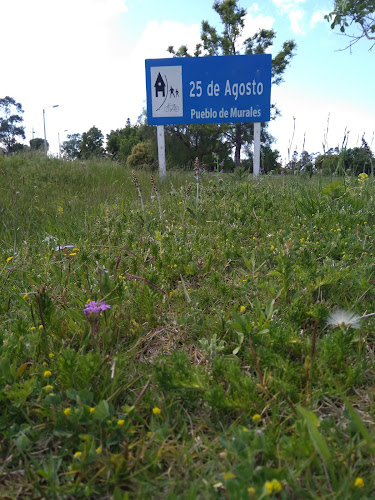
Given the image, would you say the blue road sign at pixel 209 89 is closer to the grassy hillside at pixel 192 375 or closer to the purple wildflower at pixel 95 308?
the grassy hillside at pixel 192 375

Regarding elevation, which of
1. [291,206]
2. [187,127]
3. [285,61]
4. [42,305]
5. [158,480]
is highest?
[285,61]

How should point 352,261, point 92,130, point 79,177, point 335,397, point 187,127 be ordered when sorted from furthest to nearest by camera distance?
point 92,130, point 187,127, point 79,177, point 352,261, point 335,397

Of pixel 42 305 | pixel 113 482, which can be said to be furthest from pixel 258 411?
pixel 42 305

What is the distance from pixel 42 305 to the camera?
64.7 inches

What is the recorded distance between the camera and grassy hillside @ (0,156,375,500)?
3.53ft

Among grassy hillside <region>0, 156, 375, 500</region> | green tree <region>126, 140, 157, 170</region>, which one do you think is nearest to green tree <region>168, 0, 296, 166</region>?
green tree <region>126, 140, 157, 170</region>

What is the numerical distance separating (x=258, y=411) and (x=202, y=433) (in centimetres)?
22

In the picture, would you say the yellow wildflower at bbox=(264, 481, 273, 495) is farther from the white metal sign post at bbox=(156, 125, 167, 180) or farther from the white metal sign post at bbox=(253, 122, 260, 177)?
the white metal sign post at bbox=(253, 122, 260, 177)

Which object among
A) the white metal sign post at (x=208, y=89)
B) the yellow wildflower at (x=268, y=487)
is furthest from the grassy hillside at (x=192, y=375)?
the white metal sign post at (x=208, y=89)

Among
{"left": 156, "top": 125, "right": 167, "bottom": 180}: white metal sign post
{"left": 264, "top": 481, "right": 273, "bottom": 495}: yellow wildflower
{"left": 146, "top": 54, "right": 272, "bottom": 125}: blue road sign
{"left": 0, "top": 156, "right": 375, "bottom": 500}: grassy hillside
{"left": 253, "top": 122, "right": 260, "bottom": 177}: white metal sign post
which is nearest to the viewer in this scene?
{"left": 264, "top": 481, "right": 273, "bottom": 495}: yellow wildflower

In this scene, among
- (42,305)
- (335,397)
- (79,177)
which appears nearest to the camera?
(335,397)

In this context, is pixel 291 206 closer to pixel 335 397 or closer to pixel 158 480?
pixel 335 397

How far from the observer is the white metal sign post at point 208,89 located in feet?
28.7

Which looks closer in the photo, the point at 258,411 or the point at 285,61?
the point at 258,411
